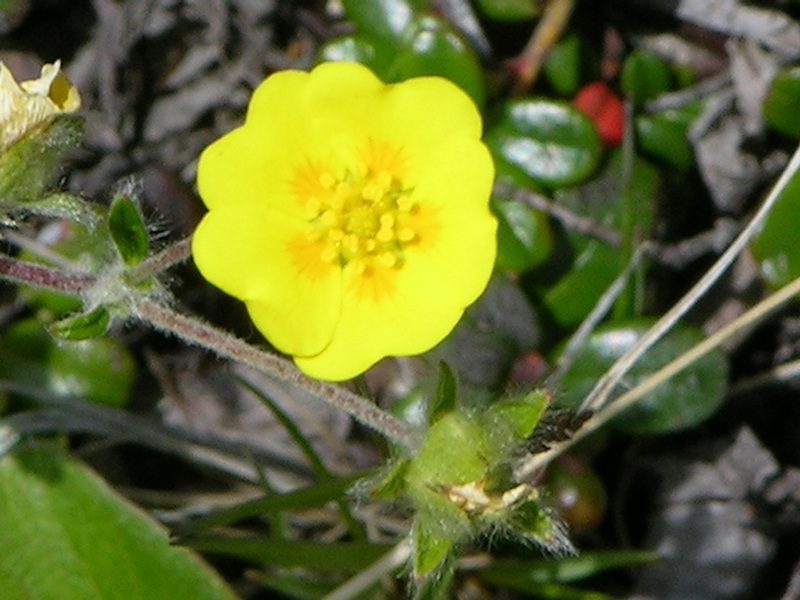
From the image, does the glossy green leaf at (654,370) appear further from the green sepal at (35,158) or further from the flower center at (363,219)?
the green sepal at (35,158)

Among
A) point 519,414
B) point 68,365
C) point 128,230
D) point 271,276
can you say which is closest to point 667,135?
point 519,414

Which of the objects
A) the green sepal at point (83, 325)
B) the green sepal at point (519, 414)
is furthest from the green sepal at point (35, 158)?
the green sepal at point (519, 414)

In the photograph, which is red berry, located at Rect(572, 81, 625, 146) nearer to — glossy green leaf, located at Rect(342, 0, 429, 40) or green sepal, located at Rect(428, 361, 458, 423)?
glossy green leaf, located at Rect(342, 0, 429, 40)

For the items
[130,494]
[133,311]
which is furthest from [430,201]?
[130,494]

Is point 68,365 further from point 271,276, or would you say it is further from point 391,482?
point 391,482

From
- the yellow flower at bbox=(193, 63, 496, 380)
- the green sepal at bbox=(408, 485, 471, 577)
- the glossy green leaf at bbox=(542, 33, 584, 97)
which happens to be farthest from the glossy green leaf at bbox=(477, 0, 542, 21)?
the green sepal at bbox=(408, 485, 471, 577)

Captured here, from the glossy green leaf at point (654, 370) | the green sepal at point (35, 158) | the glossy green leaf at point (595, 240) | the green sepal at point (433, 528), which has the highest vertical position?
the green sepal at point (35, 158)
